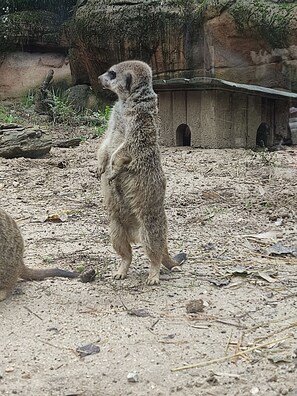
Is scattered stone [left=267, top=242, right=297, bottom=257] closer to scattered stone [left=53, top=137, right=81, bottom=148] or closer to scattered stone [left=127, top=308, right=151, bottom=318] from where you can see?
scattered stone [left=127, top=308, right=151, bottom=318]

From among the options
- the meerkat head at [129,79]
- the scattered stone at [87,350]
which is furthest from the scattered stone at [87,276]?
the meerkat head at [129,79]

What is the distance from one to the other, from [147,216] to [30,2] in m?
10.8

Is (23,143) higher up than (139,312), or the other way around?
(23,143)

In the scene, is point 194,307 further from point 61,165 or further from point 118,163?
point 61,165

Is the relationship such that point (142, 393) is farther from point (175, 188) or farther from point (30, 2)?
point (30, 2)

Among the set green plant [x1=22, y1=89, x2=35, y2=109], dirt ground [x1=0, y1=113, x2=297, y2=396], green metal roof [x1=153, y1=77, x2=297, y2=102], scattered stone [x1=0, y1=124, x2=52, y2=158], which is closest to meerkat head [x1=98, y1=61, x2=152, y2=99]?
dirt ground [x1=0, y1=113, x2=297, y2=396]

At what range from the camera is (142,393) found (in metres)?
2.34

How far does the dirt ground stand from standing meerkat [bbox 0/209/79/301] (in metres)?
0.06

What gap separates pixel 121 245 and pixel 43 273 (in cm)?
46

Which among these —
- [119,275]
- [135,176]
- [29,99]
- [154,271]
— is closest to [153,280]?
[154,271]

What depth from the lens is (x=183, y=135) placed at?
866cm

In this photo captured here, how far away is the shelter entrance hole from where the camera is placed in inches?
335

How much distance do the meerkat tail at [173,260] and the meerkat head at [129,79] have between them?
960mm

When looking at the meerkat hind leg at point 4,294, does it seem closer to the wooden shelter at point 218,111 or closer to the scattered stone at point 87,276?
the scattered stone at point 87,276
